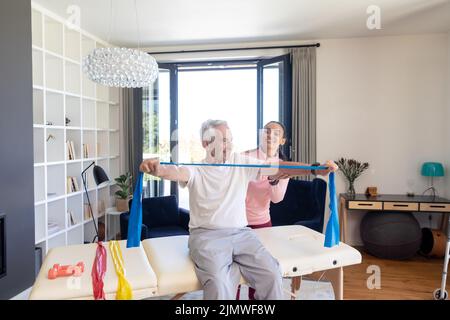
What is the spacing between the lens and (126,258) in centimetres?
140

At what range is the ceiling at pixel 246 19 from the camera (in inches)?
97.0

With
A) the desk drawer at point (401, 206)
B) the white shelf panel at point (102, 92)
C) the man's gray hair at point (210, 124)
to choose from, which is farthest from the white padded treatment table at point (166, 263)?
the white shelf panel at point (102, 92)

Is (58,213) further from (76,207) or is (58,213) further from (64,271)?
(64,271)

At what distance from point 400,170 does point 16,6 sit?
11.7ft

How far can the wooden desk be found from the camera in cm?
288

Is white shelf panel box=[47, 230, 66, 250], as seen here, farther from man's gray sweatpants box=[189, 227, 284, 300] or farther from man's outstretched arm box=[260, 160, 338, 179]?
man's outstretched arm box=[260, 160, 338, 179]

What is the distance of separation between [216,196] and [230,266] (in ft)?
1.02

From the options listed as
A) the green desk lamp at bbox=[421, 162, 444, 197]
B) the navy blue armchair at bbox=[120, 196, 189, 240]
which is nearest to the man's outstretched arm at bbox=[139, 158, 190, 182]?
the navy blue armchair at bbox=[120, 196, 189, 240]

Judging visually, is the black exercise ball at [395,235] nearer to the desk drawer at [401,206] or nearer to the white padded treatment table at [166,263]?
the desk drawer at [401,206]

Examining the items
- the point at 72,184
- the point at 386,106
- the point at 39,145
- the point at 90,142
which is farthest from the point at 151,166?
the point at 386,106

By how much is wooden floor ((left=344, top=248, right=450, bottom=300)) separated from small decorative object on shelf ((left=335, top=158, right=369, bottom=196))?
683mm

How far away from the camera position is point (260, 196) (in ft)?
6.05
